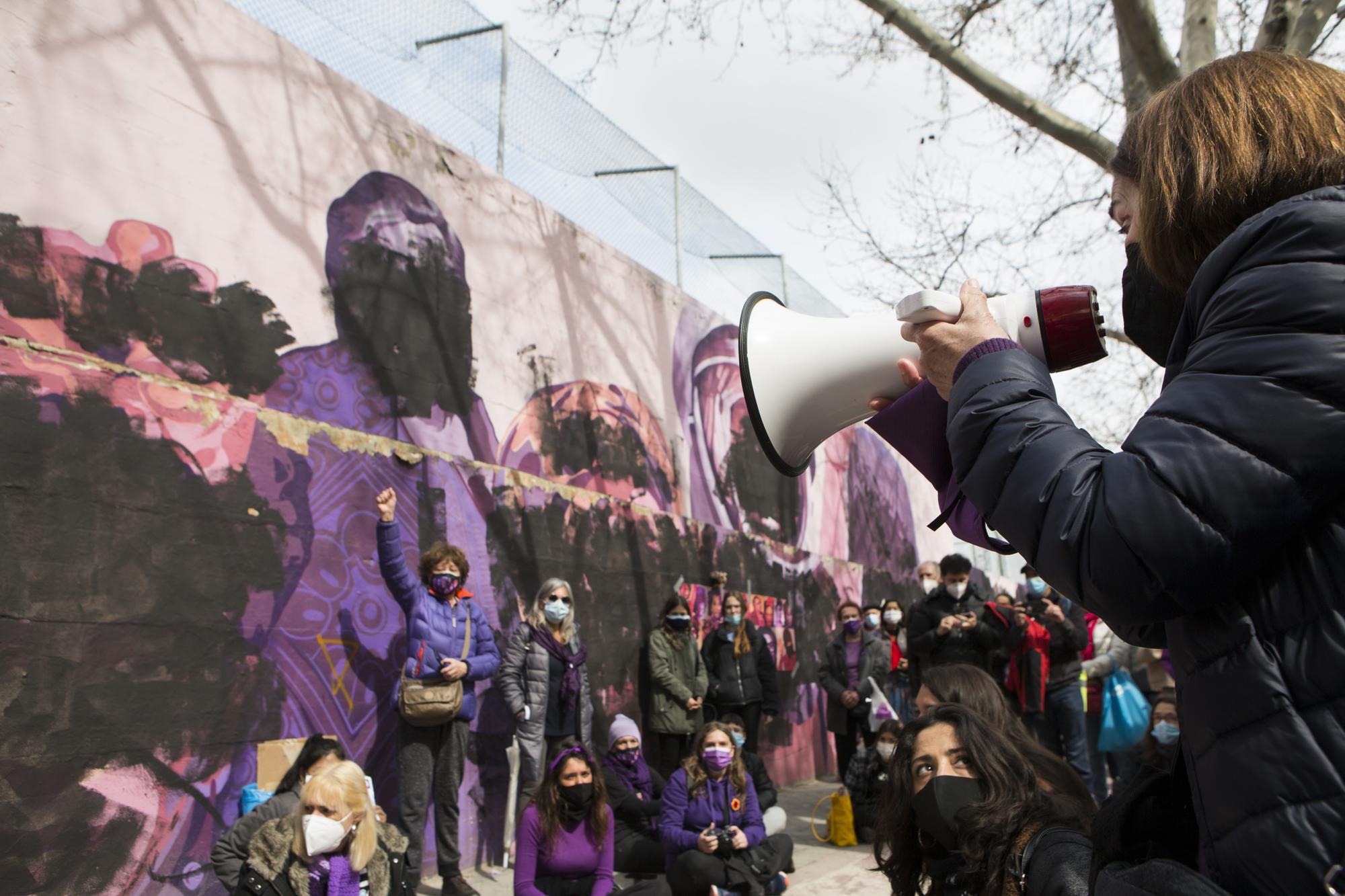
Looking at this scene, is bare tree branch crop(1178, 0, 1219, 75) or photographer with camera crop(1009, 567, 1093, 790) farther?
photographer with camera crop(1009, 567, 1093, 790)

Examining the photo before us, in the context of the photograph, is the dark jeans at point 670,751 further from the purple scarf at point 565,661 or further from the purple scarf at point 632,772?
the purple scarf at point 565,661

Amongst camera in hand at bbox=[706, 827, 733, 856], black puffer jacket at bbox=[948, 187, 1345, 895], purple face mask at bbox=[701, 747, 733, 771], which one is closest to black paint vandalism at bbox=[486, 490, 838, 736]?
purple face mask at bbox=[701, 747, 733, 771]

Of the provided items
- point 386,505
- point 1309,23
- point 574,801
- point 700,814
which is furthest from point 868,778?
point 1309,23

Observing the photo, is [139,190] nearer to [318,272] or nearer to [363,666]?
[318,272]

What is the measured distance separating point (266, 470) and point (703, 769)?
2877 millimetres

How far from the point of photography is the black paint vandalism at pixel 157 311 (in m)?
4.65

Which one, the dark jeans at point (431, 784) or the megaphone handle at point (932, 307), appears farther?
the dark jeans at point (431, 784)

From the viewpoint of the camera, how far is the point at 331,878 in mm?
3930

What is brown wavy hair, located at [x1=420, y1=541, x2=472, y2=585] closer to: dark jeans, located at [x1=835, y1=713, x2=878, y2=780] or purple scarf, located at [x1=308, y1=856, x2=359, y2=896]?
purple scarf, located at [x1=308, y1=856, x2=359, y2=896]

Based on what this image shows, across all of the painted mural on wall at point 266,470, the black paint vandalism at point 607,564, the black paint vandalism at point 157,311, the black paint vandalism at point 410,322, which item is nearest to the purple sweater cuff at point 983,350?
the painted mural on wall at point 266,470

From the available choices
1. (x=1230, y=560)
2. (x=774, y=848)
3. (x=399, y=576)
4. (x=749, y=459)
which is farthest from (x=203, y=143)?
(x=749, y=459)

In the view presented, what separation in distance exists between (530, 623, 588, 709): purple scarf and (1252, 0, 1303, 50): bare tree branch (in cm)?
581

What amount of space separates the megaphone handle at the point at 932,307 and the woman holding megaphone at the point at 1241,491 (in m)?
0.18

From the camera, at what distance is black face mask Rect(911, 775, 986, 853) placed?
2471 millimetres
